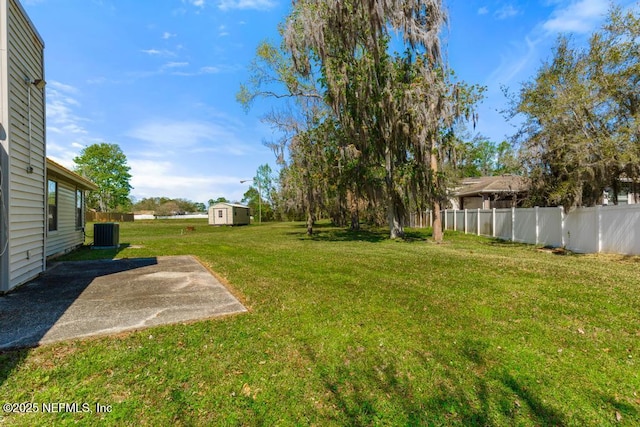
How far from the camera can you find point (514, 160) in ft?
36.7

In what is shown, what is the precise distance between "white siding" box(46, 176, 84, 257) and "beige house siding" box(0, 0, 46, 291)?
97.1 inches

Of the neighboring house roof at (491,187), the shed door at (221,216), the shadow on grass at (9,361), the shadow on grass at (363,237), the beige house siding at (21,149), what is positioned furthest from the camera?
the shed door at (221,216)

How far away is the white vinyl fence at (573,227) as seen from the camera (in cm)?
805

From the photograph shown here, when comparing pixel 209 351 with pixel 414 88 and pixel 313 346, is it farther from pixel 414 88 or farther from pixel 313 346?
pixel 414 88

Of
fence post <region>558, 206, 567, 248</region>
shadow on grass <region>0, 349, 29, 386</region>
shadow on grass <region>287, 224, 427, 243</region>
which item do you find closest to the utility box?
shadow on grass <region>287, 224, 427, 243</region>

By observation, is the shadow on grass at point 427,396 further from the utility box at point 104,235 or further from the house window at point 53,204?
the utility box at point 104,235

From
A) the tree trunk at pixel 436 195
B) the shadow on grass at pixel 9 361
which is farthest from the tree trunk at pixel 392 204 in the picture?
the shadow on grass at pixel 9 361

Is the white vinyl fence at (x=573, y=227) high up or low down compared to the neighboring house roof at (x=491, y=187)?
down

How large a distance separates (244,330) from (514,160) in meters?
11.5

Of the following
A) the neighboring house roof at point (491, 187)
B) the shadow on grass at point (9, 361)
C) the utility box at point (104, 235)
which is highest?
the neighboring house roof at point (491, 187)

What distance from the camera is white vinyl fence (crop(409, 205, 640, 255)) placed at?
8.05 metres

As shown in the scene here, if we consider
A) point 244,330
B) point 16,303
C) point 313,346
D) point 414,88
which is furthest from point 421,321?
point 414,88

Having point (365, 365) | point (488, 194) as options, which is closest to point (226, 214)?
point (488, 194)

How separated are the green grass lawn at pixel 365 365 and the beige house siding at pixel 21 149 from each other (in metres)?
2.98
